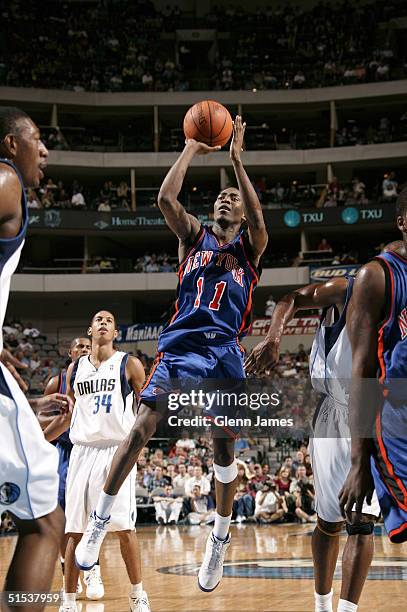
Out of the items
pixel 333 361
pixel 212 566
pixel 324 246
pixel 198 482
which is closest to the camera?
pixel 333 361

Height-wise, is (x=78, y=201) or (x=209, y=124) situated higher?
(x=78, y=201)

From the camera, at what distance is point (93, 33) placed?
1291 inches

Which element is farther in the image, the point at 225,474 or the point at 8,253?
the point at 225,474

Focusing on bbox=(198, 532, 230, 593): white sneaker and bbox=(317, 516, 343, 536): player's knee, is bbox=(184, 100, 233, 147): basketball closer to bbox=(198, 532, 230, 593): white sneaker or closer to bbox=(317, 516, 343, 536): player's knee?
bbox=(317, 516, 343, 536): player's knee

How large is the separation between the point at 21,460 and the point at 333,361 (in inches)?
97.8

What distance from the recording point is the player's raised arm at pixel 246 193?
5656 millimetres

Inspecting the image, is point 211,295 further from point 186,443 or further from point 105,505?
point 186,443

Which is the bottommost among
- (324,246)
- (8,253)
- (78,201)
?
(324,246)

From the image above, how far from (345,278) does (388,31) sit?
3025 cm

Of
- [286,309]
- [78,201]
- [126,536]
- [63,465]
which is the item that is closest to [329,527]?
[286,309]

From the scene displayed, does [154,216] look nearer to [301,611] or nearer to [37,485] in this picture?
[301,611]

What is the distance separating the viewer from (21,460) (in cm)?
314

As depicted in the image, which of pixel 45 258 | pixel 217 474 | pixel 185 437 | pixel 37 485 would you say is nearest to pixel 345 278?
pixel 217 474

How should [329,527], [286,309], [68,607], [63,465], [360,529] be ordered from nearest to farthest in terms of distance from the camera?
[360,529]
[286,309]
[329,527]
[68,607]
[63,465]
